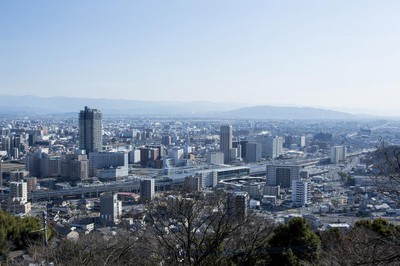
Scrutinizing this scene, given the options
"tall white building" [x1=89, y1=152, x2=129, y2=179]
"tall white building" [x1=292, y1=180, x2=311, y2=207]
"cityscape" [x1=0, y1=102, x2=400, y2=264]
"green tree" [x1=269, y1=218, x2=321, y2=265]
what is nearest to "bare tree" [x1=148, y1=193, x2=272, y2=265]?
"cityscape" [x1=0, y1=102, x2=400, y2=264]

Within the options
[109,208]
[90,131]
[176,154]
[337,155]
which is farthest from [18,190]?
[337,155]

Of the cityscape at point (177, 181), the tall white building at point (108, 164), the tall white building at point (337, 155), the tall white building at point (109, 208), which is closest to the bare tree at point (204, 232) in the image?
the cityscape at point (177, 181)

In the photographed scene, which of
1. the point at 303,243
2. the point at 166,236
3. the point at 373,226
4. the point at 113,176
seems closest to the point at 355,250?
the point at 166,236

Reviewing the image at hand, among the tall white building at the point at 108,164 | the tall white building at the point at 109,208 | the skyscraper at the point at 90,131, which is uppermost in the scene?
the skyscraper at the point at 90,131

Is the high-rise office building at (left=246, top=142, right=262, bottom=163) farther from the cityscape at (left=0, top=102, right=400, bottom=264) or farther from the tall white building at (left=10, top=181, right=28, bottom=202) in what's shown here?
the tall white building at (left=10, top=181, right=28, bottom=202)

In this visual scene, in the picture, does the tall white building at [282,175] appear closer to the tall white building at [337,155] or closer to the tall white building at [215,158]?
the tall white building at [215,158]

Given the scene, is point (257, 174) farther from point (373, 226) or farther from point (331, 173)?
point (373, 226)

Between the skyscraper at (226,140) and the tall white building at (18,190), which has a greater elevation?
the skyscraper at (226,140)
